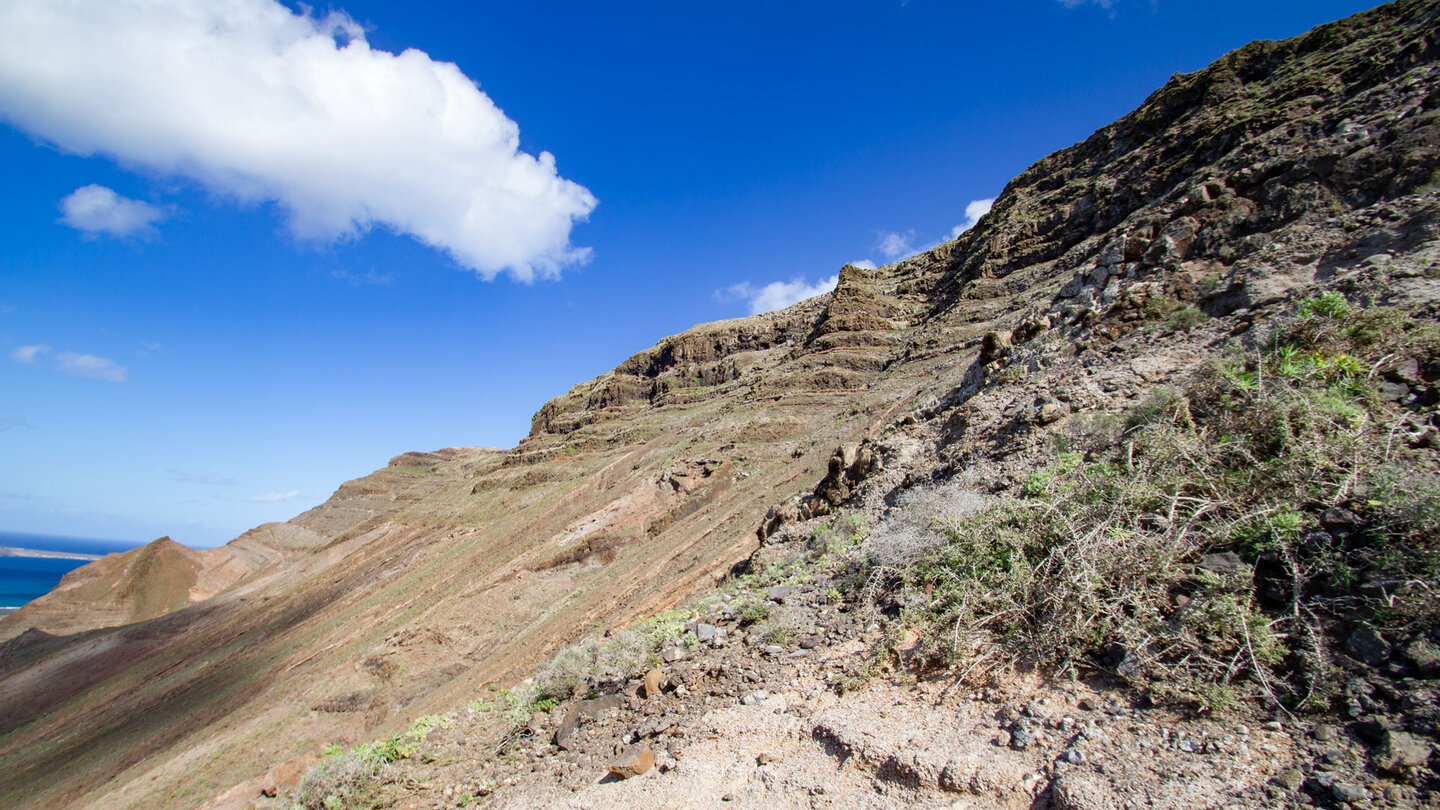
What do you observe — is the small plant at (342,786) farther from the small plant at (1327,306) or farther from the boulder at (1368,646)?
the small plant at (1327,306)

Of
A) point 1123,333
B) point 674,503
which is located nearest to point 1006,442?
point 1123,333

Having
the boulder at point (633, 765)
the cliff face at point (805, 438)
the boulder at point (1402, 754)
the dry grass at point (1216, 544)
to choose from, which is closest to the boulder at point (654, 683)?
the boulder at point (633, 765)

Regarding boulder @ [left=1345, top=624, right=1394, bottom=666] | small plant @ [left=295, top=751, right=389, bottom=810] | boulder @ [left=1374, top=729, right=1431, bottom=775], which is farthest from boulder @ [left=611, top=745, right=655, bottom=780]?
boulder @ [left=1345, top=624, right=1394, bottom=666]

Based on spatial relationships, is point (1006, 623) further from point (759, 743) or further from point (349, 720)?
point (349, 720)

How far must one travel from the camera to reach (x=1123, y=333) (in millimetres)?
6562

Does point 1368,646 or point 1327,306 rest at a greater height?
point 1327,306

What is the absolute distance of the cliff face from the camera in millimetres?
6055

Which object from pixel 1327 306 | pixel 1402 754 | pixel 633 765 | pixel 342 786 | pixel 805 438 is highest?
pixel 1327 306

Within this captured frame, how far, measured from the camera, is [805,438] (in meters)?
21.9

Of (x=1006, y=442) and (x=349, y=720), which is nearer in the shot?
(x=1006, y=442)

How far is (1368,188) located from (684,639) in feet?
28.2

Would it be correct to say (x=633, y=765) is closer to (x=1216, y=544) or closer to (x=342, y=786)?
(x=342, y=786)

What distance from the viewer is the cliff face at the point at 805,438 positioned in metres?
6.05

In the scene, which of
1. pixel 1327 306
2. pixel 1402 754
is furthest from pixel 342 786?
pixel 1327 306
